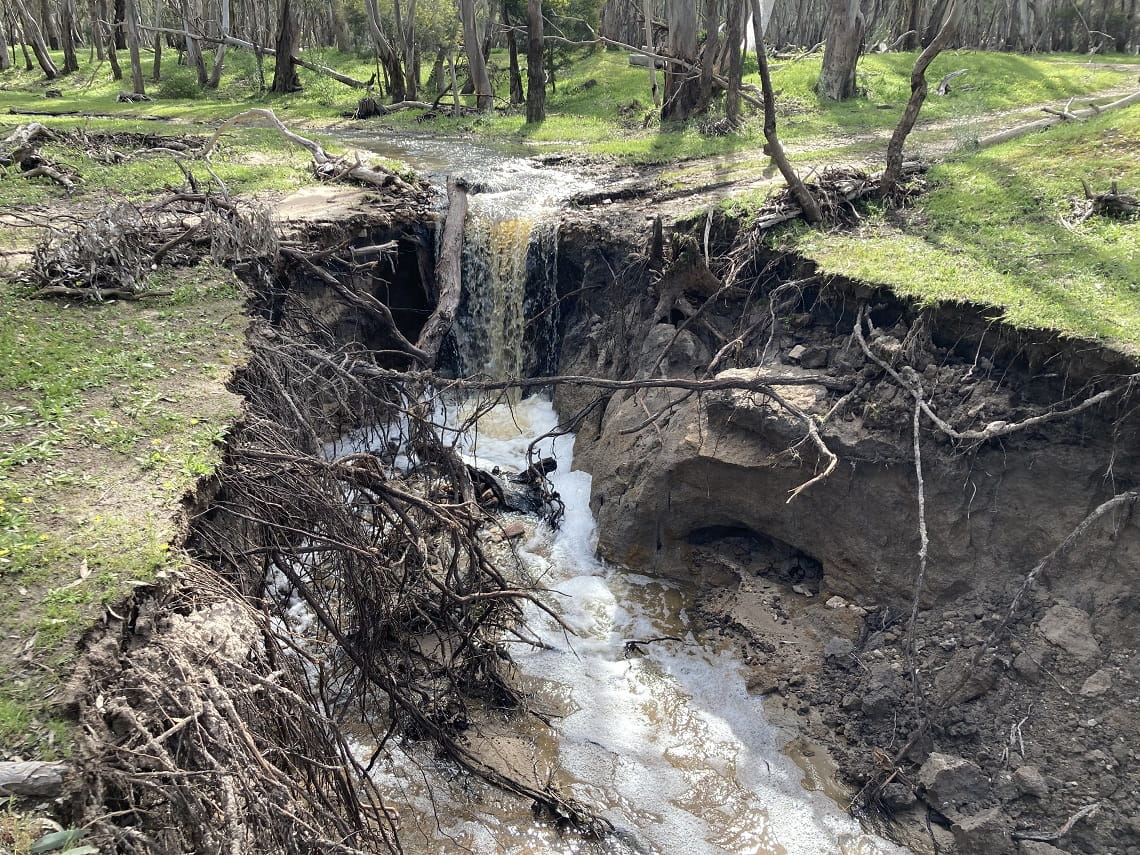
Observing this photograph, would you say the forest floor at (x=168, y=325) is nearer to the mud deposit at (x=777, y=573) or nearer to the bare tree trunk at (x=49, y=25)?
the mud deposit at (x=777, y=573)

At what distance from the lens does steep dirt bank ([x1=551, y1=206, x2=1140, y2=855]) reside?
19.0 ft

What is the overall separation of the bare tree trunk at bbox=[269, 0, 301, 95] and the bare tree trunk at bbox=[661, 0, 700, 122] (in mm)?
11140

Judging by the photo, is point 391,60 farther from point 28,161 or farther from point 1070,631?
point 1070,631

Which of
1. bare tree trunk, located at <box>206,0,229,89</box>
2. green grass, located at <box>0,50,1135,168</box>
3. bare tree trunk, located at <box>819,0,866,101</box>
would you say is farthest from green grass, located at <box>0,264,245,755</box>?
bare tree trunk, located at <box>206,0,229,89</box>

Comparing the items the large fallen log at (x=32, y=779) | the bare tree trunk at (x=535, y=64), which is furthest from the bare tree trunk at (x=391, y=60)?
the large fallen log at (x=32, y=779)

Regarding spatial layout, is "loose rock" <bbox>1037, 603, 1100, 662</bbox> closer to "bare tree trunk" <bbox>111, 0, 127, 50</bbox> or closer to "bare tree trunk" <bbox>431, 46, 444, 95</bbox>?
"bare tree trunk" <bbox>431, 46, 444, 95</bbox>

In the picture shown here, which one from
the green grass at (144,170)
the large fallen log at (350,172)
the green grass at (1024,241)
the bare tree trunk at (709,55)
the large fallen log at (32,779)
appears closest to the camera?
the large fallen log at (32,779)

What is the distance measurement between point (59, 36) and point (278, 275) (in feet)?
108

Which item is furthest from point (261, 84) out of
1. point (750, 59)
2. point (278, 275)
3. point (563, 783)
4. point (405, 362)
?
point (563, 783)

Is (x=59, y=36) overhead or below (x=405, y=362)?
overhead

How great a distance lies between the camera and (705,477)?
798 centimetres

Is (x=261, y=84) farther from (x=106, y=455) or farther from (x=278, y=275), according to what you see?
(x=106, y=455)

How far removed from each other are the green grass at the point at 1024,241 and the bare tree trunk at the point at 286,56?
19.0m

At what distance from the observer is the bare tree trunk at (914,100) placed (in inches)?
324
